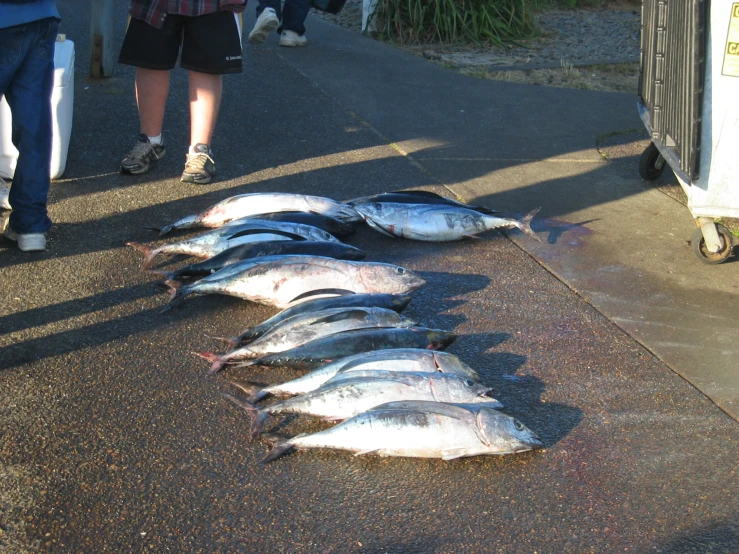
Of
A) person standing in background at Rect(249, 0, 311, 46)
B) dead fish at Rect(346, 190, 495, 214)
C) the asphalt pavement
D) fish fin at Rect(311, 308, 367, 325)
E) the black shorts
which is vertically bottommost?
the asphalt pavement

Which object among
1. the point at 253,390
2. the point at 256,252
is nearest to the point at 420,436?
the point at 253,390

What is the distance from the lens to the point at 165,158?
598cm

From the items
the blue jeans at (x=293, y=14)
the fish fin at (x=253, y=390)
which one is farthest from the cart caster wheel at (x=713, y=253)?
the blue jeans at (x=293, y=14)

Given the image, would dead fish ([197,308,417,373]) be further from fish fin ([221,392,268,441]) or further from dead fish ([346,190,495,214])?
dead fish ([346,190,495,214])

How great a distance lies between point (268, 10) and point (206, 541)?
663 cm

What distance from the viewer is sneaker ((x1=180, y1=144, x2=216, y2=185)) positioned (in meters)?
5.51

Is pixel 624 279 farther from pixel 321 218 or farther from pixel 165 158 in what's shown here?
pixel 165 158

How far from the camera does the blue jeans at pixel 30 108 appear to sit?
4195mm

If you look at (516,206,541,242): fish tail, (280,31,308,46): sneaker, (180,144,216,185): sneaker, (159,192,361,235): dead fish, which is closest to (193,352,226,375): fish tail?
(159,192,361,235): dead fish

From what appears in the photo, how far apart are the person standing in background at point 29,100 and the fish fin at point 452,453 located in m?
2.64

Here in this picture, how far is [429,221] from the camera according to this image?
4.84 metres

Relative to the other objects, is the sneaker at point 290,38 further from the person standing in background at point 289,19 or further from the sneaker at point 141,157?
the sneaker at point 141,157

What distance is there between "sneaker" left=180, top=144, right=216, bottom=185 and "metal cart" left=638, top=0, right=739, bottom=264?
2.83m

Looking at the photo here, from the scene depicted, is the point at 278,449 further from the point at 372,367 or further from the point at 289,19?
the point at 289,19
